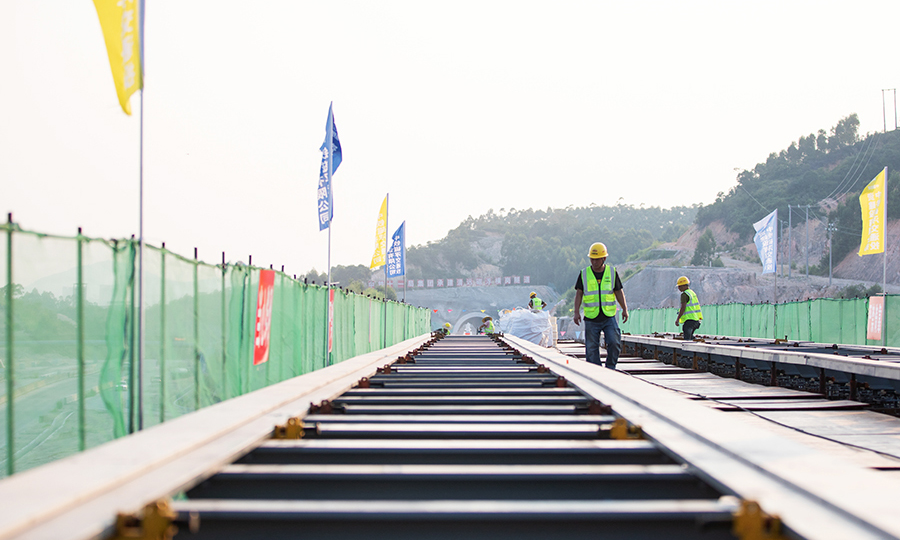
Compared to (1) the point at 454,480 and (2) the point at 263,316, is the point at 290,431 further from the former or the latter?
(2) the point at 263,316

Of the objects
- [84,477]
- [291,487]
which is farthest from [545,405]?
[84,477]

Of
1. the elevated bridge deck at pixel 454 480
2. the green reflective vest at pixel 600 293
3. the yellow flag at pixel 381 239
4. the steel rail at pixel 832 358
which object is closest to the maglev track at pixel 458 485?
the elevated bridge deck at pixel 454 480

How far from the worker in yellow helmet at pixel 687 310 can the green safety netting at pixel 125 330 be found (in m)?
9.13

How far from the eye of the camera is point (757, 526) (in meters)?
2.68

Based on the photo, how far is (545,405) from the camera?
5988mm

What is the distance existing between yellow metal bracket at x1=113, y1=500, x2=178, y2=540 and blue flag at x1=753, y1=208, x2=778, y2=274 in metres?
27.9

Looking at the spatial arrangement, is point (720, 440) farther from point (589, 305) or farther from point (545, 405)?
point (589, 305)

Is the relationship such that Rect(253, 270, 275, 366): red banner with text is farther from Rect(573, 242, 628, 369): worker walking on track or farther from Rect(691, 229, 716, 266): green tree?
Rect(691, 229, 716, 266): green tree

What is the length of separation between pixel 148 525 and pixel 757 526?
2163 mm

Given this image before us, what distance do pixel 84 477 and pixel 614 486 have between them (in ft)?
7.81

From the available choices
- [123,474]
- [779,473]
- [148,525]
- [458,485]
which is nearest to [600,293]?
[779,473]

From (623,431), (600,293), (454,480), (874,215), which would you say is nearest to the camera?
(454,480)

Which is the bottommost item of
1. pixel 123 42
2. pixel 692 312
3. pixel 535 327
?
pixel 535 327

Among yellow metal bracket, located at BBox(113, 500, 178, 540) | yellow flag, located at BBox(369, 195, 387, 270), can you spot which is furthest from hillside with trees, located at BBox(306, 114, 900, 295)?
yellow metal bracket, located at BBox(113, 500, 178, 540)
